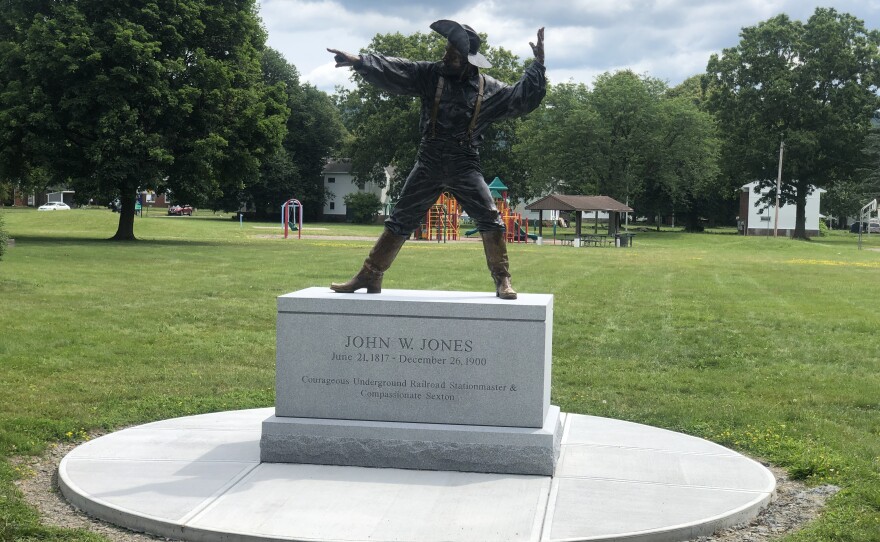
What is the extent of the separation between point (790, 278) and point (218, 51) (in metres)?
25.0

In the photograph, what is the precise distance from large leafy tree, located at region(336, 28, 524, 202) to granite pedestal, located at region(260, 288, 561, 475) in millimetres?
61922

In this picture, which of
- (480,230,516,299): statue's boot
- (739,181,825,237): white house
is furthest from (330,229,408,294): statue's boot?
(739,181,825,237): white house

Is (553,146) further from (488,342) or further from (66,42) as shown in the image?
(488,342)

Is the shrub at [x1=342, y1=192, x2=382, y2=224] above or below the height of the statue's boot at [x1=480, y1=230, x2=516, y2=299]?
above

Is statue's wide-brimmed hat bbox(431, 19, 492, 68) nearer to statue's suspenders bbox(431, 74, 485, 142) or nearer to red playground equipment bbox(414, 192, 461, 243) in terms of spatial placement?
statue's suspenders bbox(431, 74, 485, 142)

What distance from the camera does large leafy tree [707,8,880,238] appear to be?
215 ft

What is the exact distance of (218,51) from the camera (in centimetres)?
3934

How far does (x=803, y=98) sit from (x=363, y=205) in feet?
122

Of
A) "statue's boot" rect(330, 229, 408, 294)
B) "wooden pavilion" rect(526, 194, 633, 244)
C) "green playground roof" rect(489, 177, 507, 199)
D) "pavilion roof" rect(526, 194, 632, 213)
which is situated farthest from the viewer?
"pavilion roof" rect(526, 194, 632, 213)

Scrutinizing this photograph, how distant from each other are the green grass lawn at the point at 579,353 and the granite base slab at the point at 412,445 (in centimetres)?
182

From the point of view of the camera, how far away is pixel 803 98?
66375 mm

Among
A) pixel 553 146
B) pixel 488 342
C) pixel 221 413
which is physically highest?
pixel 553 146

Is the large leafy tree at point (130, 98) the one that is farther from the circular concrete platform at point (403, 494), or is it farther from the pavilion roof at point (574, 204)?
the circular concrete platform at point (403, 494)

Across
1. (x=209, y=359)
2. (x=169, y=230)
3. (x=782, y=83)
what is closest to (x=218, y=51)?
(x=169, y=230)
